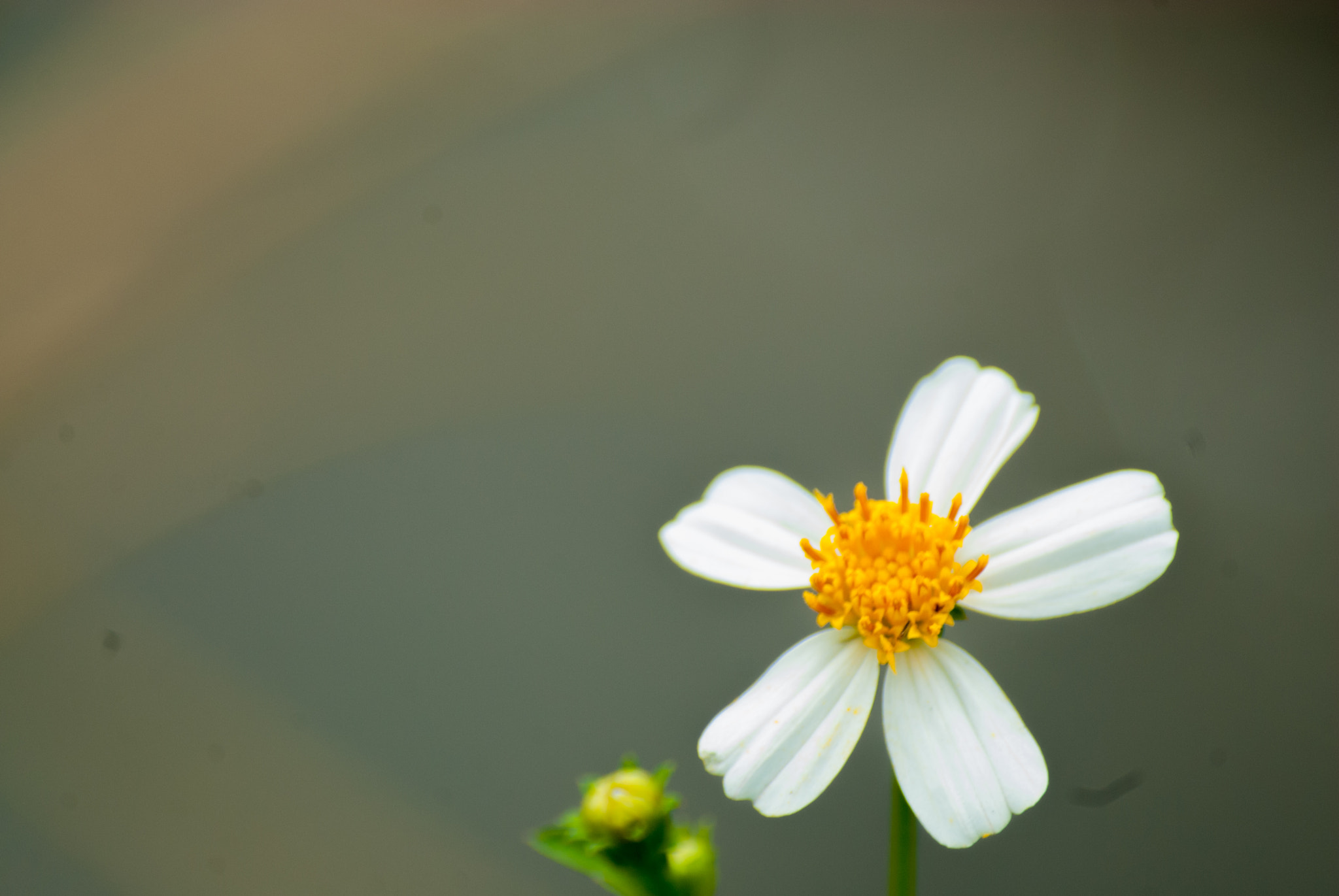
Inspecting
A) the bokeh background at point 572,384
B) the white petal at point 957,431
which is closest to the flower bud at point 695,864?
the white petal at point 957,431

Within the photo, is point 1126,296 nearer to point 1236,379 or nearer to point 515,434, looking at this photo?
point 1236,379

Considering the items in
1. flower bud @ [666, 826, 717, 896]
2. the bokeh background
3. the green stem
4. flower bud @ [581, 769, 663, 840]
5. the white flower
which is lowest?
the green stem

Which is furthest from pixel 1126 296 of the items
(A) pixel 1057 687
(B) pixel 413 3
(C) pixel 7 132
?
(C) pixel 7 132

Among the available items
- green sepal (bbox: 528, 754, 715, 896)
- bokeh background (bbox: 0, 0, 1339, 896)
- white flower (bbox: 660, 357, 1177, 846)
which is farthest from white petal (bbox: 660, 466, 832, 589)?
bokeh background (bbox: 0, 0, 1339, 896)

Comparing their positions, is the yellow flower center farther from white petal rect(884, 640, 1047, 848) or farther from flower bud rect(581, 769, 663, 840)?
flower bud rect(581, 769, 663, 840)

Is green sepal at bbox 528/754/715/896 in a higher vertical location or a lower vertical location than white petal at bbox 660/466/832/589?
lower

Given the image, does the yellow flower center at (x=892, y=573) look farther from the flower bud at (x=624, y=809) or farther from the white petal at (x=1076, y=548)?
the flower bud at (x=624, y=809)
